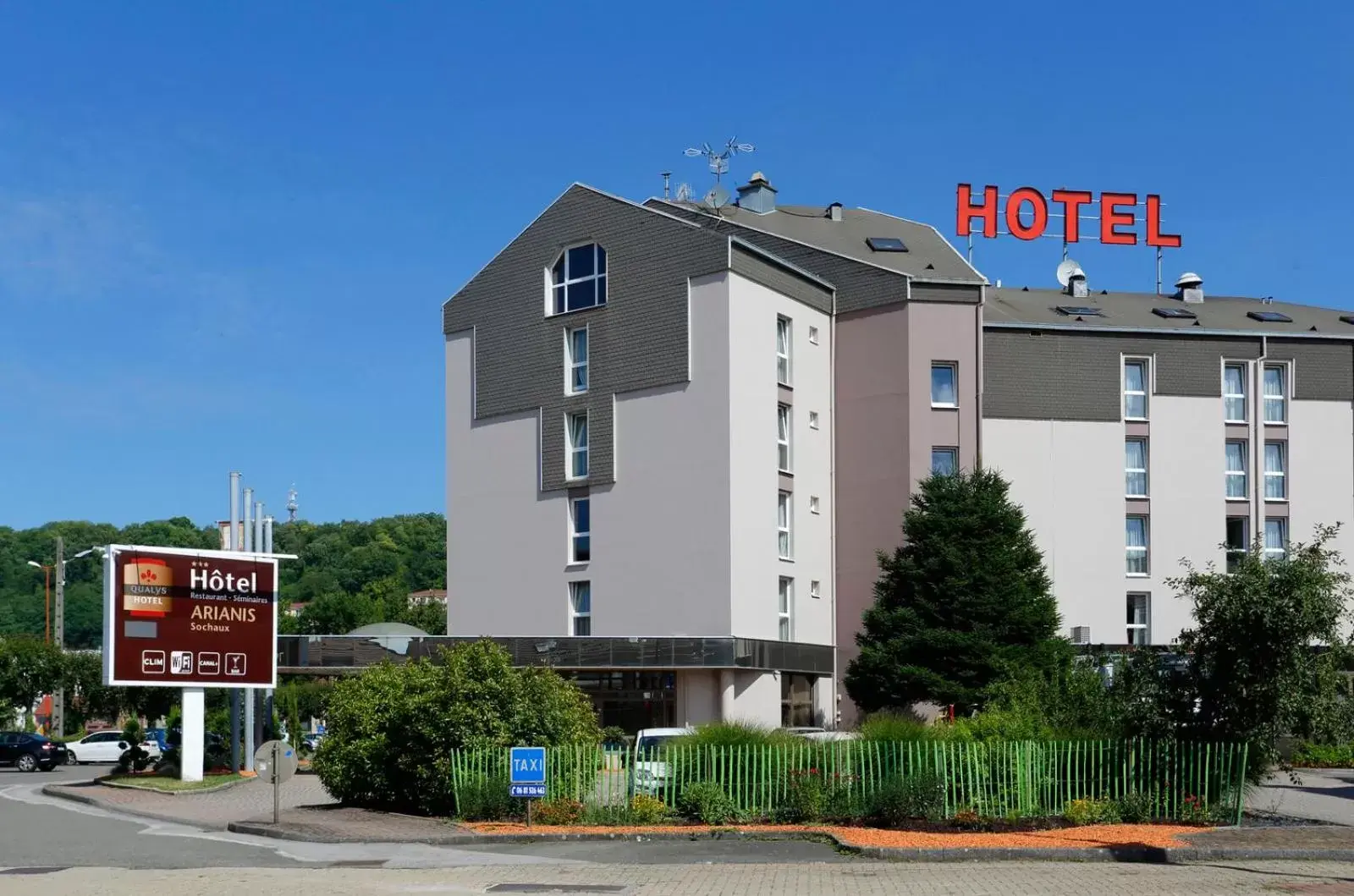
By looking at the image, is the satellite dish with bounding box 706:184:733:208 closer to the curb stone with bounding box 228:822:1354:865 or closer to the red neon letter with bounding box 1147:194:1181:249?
the red neon letter with bounding box 1147:194:1181:249

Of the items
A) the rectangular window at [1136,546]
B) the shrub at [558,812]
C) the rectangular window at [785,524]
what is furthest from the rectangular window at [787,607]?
the shrub at [558,812]

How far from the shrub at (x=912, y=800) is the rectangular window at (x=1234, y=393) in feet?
124

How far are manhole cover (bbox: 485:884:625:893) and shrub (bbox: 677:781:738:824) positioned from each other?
20.3 feet

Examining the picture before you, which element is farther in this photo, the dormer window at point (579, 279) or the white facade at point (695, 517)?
the dormer window at point (579, 279)

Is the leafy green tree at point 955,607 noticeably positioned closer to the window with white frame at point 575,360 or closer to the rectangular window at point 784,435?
the rectangular window at point 784,435

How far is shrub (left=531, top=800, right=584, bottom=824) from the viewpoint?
27094 millimetres

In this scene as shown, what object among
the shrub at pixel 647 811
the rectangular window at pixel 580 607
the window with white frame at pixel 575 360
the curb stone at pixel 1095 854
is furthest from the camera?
the window with white frame at pixel 575 360

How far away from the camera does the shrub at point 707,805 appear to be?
2669 cm

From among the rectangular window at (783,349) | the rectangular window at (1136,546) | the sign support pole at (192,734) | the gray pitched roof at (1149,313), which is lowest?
the sign support pole at (192,734)

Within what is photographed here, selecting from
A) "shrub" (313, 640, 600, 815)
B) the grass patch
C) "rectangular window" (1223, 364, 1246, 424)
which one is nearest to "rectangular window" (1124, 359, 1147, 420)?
"rectangular window" (1223, 364, 1246, 424)

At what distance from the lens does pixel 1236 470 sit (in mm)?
60250

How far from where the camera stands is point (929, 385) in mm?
54688

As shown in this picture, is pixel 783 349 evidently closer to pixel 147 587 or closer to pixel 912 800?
pixel 147 587

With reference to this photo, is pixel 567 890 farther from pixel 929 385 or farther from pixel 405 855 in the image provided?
pixel 929 385
